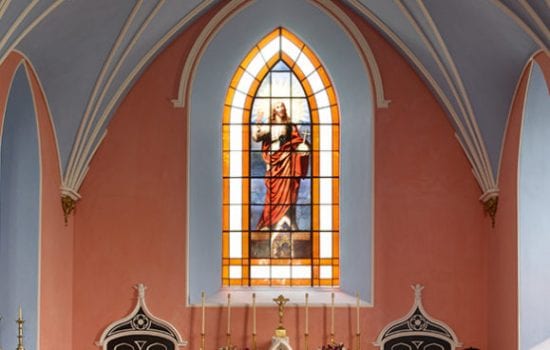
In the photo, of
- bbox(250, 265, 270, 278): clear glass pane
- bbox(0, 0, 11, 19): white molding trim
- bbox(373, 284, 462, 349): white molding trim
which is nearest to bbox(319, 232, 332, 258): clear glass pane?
bbox(250, 265, 270, 278): clear glass pane

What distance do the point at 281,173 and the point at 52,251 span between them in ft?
10.9

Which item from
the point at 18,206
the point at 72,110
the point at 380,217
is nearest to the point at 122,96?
the point at 72,110

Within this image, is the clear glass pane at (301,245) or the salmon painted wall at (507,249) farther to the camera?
the clear glass pane at (301,245)

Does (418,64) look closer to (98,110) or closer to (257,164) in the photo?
(257,164)

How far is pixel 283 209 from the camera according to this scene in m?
15.3

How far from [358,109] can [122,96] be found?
115 inches

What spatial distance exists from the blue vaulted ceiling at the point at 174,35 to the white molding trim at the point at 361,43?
5.0 inches

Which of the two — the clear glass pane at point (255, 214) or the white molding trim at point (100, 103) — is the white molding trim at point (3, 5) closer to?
the white molding trim at point (100, 103)

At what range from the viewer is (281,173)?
50.4 feet

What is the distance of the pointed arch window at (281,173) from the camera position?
15.2 meters

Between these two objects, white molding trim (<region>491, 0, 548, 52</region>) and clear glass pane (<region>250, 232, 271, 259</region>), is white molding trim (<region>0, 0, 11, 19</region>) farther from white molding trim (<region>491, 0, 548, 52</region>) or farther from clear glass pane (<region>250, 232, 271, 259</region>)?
clear glass pane (<region>250, 232, 271, 259</region>)

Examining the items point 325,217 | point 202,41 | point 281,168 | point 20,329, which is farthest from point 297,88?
point 20,329

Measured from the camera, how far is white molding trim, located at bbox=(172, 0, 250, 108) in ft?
47.6

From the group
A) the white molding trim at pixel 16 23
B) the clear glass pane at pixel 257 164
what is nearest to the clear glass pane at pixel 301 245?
the clear glass pane at pixel 257 164
